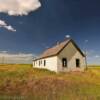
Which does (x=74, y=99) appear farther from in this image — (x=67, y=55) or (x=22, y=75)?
(x=67, y=55)

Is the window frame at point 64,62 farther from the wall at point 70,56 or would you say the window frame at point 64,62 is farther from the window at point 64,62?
the wall at point 70,56

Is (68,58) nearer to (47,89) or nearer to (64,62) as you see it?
(64,62)

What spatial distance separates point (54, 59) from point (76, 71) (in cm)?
454

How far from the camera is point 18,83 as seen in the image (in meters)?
25.2

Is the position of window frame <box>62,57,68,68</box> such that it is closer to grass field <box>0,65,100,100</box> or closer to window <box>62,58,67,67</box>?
window <box>62,58,67,67</box>

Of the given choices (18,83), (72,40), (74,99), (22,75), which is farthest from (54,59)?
(74,99)

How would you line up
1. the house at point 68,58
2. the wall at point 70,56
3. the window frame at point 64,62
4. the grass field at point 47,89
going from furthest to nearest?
1. the window frame at point 64,62
2. the wall at point 70,56
3. the house at point 68,58
4. the grass field at point 47,89

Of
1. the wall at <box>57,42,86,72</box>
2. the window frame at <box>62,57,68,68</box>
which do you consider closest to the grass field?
the wall at <box>57,42,86,72</box>

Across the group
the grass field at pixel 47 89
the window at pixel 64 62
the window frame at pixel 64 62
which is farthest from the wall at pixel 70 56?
the grass field at pixel 47 89

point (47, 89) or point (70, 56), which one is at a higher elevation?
point (70, 56)

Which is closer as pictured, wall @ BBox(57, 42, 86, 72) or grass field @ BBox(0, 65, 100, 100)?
grass field @ BBox(0, 65, 100, 100)

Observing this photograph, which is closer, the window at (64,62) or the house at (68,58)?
the house at (68,58)

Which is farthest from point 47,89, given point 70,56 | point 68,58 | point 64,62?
point 70,56

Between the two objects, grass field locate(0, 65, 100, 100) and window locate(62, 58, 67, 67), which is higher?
window locate(62, 58, 67, 67)
